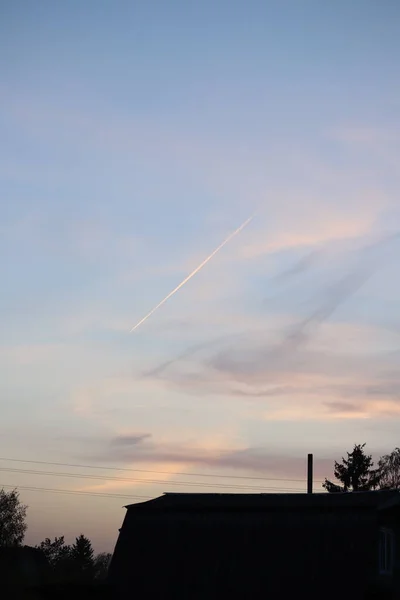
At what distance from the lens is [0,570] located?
6069 centimetres

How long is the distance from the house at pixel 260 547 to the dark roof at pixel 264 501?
0.21ft

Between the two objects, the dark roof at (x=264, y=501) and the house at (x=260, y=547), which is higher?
the dark roof at (x=264, y=501)

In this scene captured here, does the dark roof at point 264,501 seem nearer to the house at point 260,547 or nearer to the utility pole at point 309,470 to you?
the house at point 260,547

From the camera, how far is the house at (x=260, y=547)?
43719 millimetres

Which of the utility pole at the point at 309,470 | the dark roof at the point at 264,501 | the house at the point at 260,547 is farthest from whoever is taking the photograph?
the utility pole at the point at 309,470

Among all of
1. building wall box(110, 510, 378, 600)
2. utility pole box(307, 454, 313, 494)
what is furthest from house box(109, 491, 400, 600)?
utility pole box(307, 454, 313, 494)

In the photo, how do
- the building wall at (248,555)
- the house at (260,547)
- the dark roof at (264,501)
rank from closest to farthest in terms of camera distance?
the house at (260,547) → the building wall at (248,555) → the dark roof at (264,501)

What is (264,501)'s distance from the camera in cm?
4853

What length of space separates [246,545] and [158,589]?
592cm

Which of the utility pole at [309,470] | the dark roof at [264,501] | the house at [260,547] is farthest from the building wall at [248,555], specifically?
the utility pole at [309,470]

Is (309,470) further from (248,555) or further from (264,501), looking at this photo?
(248,555)

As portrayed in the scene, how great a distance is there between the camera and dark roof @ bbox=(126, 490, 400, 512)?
46312 mm

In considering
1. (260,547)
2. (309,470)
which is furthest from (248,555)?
(309,470)

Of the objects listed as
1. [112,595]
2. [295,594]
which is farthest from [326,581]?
[112,595]
